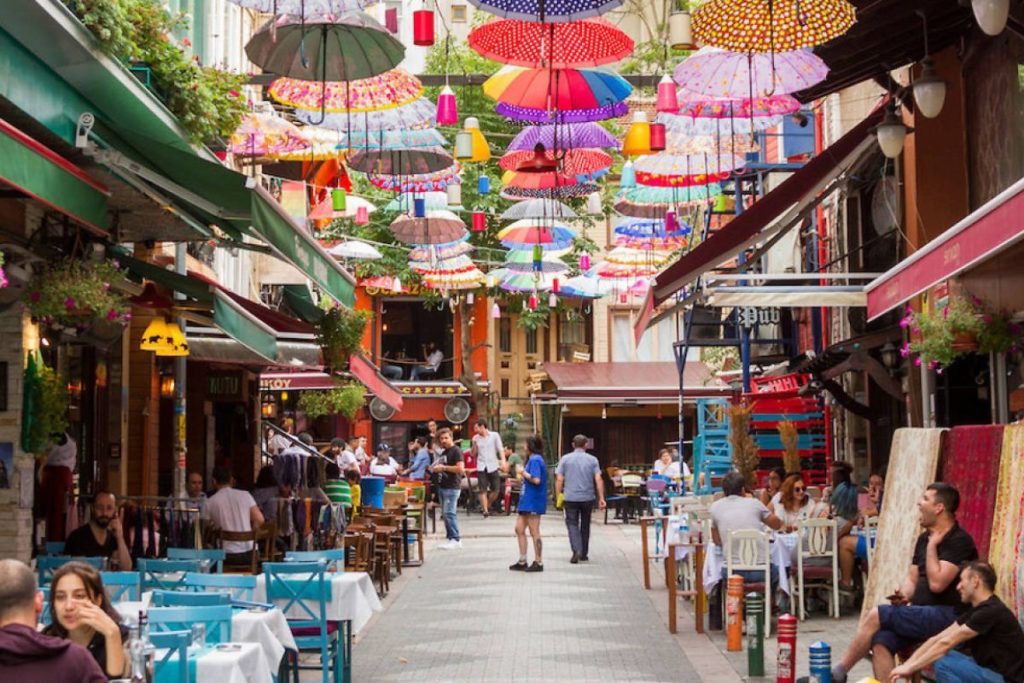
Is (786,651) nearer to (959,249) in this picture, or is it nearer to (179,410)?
(959,249)

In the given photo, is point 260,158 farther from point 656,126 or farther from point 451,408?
point 451,408

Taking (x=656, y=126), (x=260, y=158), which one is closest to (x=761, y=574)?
(x=656, y=126)

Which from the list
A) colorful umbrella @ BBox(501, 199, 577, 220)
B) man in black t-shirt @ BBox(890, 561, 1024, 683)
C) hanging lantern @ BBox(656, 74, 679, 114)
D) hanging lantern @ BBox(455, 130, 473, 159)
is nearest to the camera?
man in black t-shirt @ BBox(890, 561, 1024, 683)

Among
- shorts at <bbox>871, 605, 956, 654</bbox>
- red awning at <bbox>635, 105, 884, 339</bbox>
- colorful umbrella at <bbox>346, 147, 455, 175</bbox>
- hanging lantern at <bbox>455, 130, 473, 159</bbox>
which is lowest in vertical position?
shorts at <bbox>871, 605, 956, 654</bbox>

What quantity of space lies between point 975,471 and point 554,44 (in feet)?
18.5

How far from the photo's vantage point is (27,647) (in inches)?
231

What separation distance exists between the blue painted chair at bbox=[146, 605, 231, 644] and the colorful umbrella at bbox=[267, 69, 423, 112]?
801 cm

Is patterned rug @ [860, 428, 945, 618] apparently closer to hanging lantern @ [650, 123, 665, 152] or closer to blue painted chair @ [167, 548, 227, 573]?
hanging lantern @ [650, 123, 665, 152]

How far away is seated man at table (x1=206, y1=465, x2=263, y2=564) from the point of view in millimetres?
16125

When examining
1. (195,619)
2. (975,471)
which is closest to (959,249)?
(975,471)

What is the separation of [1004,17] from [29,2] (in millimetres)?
6764

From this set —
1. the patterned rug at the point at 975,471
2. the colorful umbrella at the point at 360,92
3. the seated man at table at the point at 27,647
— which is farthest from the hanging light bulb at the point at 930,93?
the seated man at table at the point at 27,647

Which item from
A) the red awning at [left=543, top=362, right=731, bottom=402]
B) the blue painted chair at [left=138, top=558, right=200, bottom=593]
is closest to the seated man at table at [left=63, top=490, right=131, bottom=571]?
the blue painted chair at [left=138, top=558, right=200, bottom=593]

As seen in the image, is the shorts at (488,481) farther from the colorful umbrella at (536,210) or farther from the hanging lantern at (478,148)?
the hanging lantern at (478,148)
